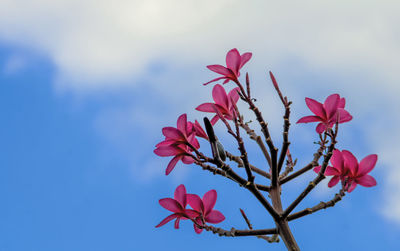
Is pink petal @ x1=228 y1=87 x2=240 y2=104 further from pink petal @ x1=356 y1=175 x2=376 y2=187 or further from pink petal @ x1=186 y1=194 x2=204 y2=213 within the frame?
pink petal @ x1=356 y1=175 x2=376 y2=187

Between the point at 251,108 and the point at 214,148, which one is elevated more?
the point at 251,108

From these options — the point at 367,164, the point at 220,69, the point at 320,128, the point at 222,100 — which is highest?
the point at 220,69

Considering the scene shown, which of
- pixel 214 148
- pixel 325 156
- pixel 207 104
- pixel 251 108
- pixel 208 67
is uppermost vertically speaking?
pixel 208 67

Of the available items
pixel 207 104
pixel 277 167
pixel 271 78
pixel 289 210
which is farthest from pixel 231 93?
pixel 289 210

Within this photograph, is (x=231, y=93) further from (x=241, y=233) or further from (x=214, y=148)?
(x=241, y=233)

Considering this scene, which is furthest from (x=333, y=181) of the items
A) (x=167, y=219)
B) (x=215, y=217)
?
(x=167, y=219)

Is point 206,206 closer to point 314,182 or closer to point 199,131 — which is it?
point 199,131

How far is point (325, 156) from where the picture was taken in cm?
201

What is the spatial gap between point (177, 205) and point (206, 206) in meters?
0.14

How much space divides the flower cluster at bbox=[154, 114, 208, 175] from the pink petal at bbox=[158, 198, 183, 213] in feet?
0.43

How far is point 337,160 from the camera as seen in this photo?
2123 mm

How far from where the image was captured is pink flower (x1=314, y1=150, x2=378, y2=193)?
2119mm

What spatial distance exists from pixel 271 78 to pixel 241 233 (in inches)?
28.9

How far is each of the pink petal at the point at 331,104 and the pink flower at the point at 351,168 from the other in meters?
0.19
